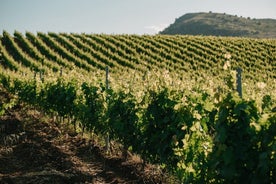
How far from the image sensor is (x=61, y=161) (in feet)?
31.0

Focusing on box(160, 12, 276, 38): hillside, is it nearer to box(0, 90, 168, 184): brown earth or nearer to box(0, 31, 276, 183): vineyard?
box(0, 31, 276, 183): vineyard

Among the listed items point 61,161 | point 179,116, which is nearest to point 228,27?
point 61,161

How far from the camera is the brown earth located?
26.8 feet

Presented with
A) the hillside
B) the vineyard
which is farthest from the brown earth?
the hillside

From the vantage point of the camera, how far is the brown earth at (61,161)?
26.8ft

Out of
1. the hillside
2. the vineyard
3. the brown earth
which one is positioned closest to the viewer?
the vineyard

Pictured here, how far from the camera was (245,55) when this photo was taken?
4444cm

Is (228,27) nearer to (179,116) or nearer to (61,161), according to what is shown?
(61,161)

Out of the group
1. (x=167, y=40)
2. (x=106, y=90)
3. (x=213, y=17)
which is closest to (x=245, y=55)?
(x=167, y=40)

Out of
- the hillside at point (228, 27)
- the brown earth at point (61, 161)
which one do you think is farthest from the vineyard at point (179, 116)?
the hillside at point (228, 27)

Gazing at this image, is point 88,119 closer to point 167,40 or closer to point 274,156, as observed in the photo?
point 274,156

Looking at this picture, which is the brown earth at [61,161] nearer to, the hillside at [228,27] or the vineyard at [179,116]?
the vineyard at [179,116]

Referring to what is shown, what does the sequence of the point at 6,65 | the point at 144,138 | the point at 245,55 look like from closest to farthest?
the point at 144,138 < the point at 6,65 < the point at 245,55

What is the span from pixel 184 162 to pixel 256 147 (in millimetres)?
2035
